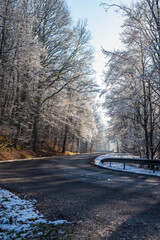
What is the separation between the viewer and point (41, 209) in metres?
3.96

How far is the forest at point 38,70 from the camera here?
13703 millimetres

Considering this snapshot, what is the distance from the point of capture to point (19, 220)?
129 inches

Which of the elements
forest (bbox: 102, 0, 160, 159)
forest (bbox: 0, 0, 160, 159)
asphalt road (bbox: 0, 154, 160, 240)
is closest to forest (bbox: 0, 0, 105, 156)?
forest (bbox: 0, 0, 160, 159)

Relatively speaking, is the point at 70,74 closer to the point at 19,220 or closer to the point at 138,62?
the point at 138,62

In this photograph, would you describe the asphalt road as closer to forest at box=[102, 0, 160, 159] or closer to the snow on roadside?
the snow on roadside

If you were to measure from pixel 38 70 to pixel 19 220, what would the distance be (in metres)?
14.0

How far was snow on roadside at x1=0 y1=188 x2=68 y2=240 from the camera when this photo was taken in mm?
2805

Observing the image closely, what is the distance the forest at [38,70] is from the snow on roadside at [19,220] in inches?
448

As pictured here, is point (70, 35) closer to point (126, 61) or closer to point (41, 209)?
point (126, 61)

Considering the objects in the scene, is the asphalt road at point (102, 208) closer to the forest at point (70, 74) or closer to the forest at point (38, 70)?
the forest at point (70, 74)

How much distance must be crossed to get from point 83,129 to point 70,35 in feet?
42.9

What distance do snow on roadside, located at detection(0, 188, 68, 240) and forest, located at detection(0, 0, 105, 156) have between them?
37.3ft

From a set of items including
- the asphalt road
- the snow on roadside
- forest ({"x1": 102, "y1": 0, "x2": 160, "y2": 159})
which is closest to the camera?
the snow on roadside

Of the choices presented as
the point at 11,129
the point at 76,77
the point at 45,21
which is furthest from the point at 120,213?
the point at 45,21
